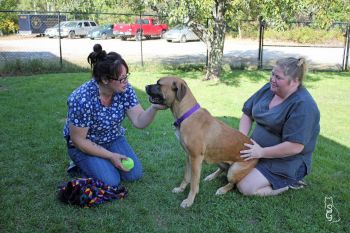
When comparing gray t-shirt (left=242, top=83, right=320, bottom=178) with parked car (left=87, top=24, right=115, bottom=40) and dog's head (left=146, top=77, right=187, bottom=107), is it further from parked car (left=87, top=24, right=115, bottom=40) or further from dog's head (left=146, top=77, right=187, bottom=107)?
parked car (left=87, top=24, right=115, bottom=40)

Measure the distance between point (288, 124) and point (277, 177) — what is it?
2.13 ft

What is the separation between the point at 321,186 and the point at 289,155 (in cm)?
87

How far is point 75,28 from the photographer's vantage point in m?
36.0

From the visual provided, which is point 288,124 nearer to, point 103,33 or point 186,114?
point 186,114

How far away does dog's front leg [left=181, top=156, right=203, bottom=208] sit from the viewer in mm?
3943

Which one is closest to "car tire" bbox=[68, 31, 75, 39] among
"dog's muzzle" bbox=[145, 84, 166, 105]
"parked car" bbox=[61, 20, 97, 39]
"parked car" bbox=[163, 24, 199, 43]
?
"parked car" bbox=[61, 20, 97, 39]

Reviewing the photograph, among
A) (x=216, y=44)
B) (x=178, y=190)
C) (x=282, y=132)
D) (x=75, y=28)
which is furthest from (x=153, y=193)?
(x=75, y=28)

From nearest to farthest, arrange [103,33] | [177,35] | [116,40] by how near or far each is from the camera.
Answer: [177,35] < [116,40] < [103,33]

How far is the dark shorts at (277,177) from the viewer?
4.15 meters

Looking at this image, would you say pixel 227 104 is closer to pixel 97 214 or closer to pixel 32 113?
pixel 32 113

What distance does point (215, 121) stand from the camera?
4.12 metres

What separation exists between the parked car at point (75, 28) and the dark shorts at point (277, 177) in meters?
34.1

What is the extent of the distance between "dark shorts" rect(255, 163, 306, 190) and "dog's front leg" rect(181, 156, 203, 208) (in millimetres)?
707

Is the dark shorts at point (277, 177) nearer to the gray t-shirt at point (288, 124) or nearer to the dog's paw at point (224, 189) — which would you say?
the gray t-shirt at point (288, 124)
